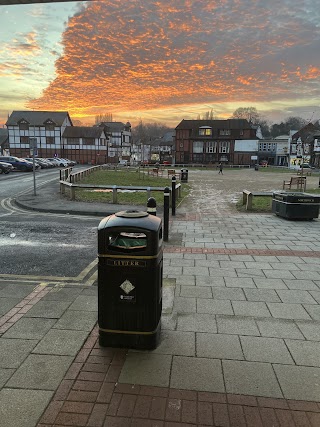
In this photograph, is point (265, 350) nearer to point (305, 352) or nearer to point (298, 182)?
point (305, 352)

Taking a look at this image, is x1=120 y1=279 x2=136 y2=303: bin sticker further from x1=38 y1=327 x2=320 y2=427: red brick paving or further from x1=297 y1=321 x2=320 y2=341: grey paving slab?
x1=297 y1=321 x2=320 y2=341: grey paving slab

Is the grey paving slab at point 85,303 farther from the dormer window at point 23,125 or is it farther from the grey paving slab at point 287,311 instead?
the dormer window at point 23,125

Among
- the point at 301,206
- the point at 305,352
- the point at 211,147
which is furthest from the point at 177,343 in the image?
the point at 211,147

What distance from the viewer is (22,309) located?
4469mm

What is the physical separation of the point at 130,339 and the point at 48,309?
1.51 meters

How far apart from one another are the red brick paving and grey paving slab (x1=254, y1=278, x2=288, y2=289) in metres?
2.64

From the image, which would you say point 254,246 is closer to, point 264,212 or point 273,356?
point 273,356

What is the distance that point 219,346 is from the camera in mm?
3611

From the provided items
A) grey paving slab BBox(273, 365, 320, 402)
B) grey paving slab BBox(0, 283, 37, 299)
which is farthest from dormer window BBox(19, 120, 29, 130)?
grey paving slab BBox(273, 365, 320, 402)

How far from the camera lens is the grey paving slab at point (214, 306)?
4457 millimetres

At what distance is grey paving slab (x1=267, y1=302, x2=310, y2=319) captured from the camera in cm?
435

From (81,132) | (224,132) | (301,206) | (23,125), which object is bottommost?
(301,206)

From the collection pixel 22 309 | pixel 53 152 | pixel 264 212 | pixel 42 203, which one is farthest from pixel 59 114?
pixel 22 309

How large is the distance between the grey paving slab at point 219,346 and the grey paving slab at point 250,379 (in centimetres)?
12
